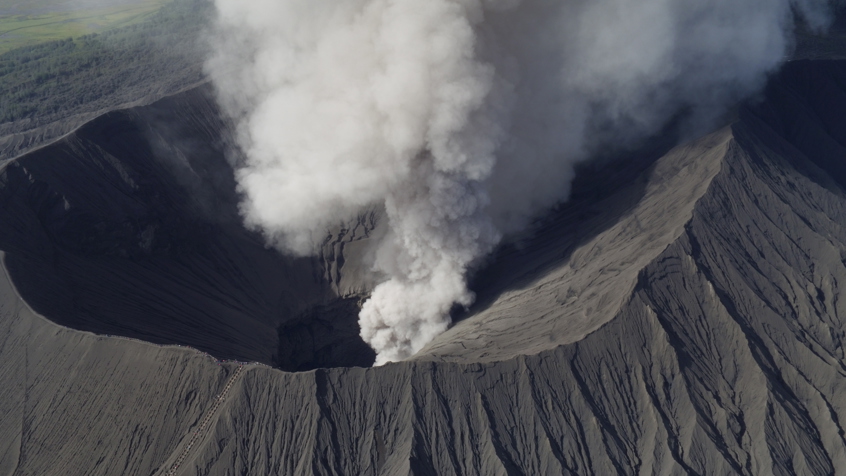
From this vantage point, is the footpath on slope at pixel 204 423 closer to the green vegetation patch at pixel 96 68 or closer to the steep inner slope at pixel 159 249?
the steep inner slope at pixel 159 249

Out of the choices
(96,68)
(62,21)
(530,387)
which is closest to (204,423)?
(530,387)

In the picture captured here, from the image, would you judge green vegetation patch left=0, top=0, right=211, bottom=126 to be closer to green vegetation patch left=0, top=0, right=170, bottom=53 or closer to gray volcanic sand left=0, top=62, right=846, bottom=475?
green vegetation patch left=0, top=0, right=170, bottom=53

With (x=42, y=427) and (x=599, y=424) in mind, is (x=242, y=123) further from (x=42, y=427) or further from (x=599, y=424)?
(x=599, y=424)

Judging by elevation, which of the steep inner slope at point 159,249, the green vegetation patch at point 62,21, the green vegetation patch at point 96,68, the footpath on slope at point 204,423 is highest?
the green vegetation patch at point 62,21

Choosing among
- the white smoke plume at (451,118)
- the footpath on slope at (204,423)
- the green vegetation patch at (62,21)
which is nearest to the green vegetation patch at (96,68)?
the green vegetation patch at (62,21)

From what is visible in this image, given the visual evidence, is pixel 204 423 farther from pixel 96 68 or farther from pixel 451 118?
pixel 96 68

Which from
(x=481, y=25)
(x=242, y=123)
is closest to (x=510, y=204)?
(x=481, y=25)

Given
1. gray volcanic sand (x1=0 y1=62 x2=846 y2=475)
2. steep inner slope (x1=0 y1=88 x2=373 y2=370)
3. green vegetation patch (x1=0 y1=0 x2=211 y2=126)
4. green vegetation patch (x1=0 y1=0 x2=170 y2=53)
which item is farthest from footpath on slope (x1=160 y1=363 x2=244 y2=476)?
green vegetation patch (x1=0 y1=0 x2=170 y2=53)
